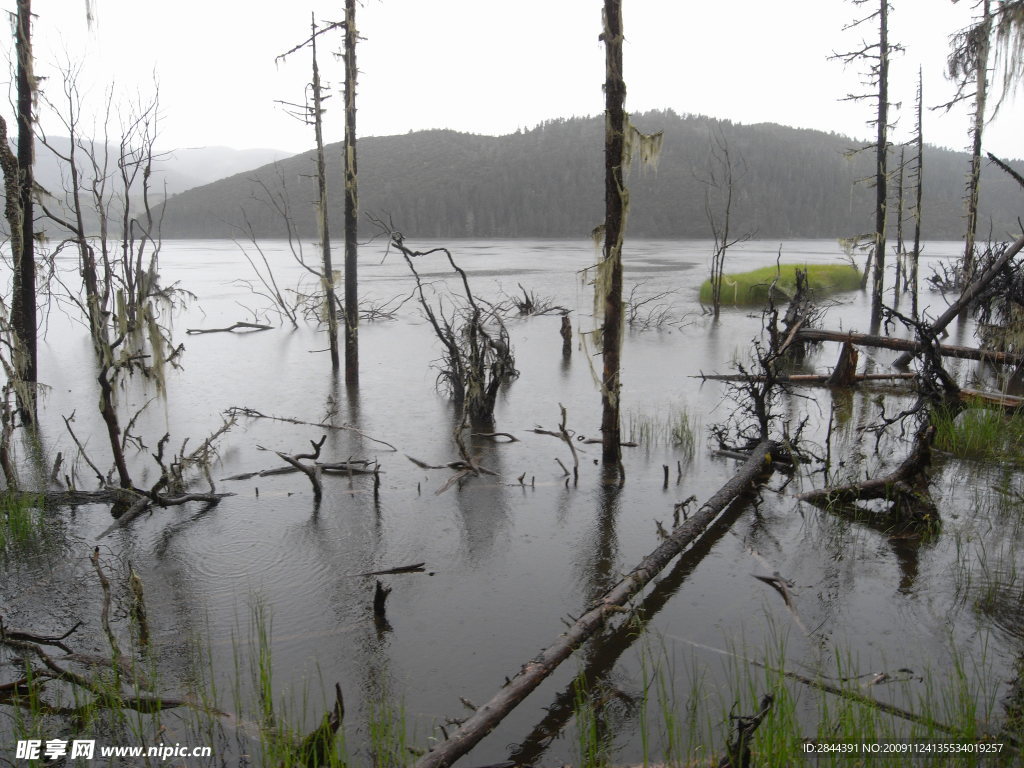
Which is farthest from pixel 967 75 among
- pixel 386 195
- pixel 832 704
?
pixel 386 195

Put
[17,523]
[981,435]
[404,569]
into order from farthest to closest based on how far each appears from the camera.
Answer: [981,435] < [17,523] < [404,569]

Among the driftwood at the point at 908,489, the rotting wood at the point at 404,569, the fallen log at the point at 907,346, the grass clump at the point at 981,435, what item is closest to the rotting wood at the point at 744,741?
the rotting wood at the point at 404,569

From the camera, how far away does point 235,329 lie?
17.8 meters

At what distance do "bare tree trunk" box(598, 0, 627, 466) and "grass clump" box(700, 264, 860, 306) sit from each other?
13.9m

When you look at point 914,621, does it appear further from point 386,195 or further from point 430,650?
point 386,195

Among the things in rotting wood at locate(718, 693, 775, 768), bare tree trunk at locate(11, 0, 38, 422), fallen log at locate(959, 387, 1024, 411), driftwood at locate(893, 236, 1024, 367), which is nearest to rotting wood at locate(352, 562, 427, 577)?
rotting wood at locate(718, 693, 775, 768)

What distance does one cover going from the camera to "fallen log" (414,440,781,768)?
305 cm

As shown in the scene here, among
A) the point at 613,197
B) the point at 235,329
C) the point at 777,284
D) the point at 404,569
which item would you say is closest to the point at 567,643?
the point at 404,569

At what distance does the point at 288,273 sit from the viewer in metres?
35.0

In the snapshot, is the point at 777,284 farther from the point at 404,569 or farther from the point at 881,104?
the point at 404,569

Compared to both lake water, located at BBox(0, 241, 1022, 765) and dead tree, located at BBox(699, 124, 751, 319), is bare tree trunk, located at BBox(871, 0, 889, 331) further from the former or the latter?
lake water, located at BBox(0, 241, 1022, 765)

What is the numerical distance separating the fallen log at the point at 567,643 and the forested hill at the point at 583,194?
7730 centimetres

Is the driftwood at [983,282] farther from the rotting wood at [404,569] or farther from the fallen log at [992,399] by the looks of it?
the rotting wood at [404,569]

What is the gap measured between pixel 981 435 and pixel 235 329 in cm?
1508
